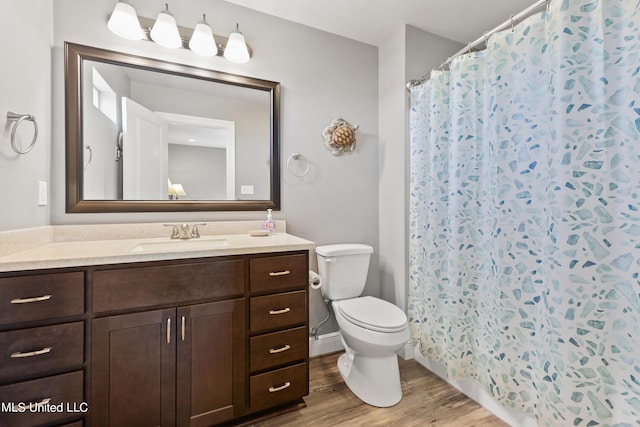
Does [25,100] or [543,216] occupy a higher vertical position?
[25,100]

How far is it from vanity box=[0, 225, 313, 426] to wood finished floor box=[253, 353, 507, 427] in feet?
0.32

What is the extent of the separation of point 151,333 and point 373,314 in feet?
3.80

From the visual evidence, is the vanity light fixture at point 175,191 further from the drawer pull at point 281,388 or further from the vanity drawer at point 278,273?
the drawer pull at point 281,388

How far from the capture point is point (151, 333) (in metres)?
1.17

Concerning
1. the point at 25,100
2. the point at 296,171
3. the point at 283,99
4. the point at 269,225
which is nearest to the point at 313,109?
the point at 283,99

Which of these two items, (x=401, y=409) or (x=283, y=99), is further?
(x=283, y=99)

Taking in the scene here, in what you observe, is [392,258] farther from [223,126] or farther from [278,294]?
[223,126]

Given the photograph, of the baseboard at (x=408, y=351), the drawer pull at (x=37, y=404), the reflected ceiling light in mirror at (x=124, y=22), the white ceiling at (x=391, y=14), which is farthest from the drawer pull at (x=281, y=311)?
the white ceiling at (x=391, y=14)

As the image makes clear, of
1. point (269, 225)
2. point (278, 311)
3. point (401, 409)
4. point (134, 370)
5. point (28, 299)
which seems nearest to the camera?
point (28, 299)

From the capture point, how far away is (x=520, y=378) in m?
1.30

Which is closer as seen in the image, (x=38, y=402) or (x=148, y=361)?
(x=38, y=402)

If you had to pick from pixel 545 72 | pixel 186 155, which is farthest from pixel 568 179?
pixel 186 155

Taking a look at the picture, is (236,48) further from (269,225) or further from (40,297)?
(40,297)

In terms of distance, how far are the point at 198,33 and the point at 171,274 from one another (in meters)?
1.41
